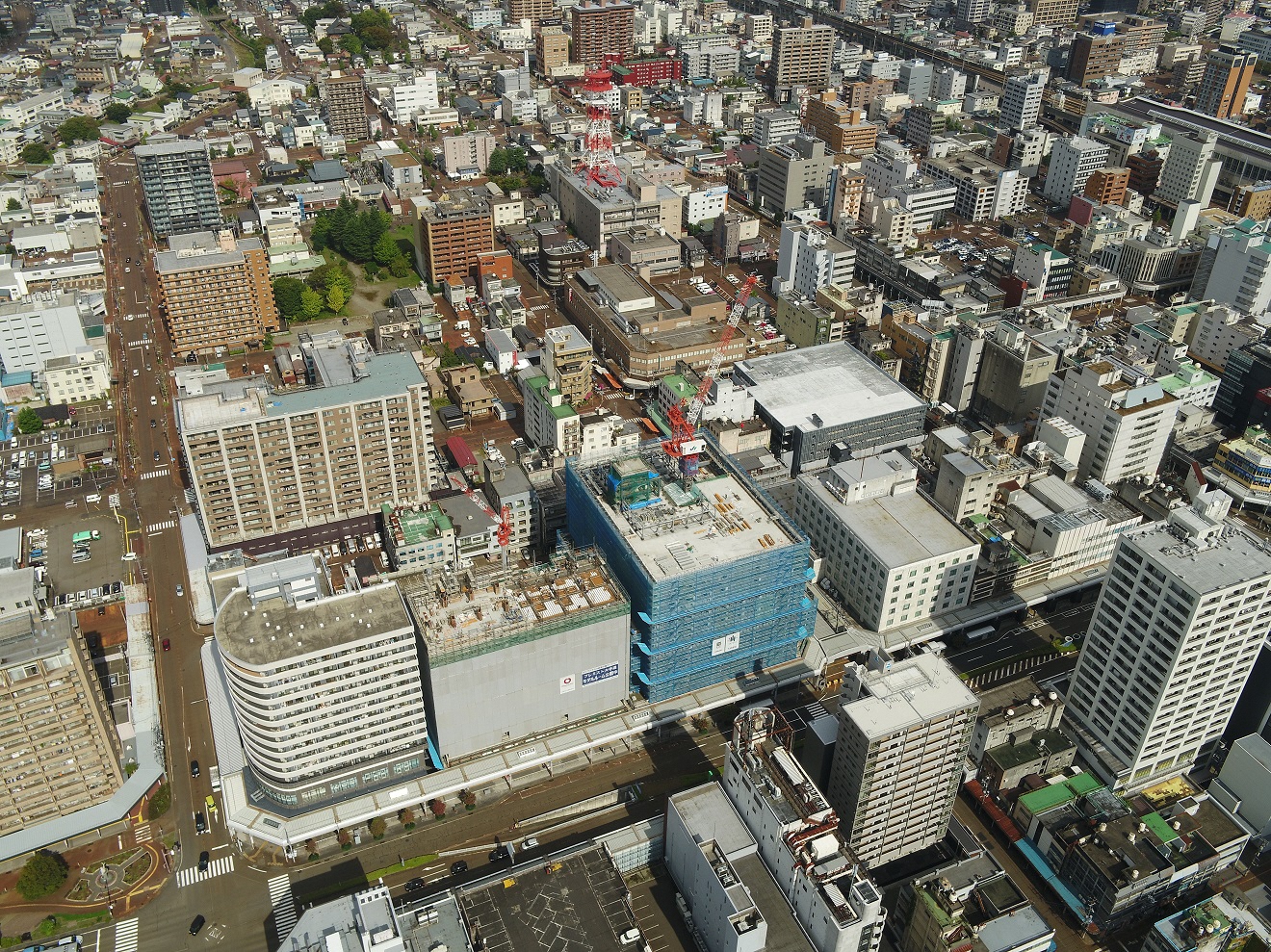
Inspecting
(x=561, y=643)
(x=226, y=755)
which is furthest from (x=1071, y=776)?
(x=226, y=755)

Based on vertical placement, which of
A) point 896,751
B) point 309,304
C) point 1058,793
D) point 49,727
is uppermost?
point 896,751

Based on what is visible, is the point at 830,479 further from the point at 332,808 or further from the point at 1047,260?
the point at 1047,260

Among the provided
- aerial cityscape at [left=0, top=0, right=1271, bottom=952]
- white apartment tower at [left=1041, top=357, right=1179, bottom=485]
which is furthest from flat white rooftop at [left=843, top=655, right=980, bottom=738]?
white apartment tower at [left=1041, top=357, right=1179, bottom=485]

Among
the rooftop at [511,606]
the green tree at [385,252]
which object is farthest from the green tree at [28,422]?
the rooftop at [511,606]

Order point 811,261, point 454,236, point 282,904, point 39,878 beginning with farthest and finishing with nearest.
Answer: point 454,236 → point 811,261 → point 282,904 → point 39,878

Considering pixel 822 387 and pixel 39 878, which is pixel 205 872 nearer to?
pixel 39 878

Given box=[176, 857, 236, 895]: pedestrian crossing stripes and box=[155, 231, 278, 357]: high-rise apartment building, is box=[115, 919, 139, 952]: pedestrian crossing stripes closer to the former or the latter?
box=[176, 857, 236, 895]: pedestrian crossing stripes

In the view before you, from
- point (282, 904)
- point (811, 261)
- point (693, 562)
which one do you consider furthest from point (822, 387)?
point (282, 904)
